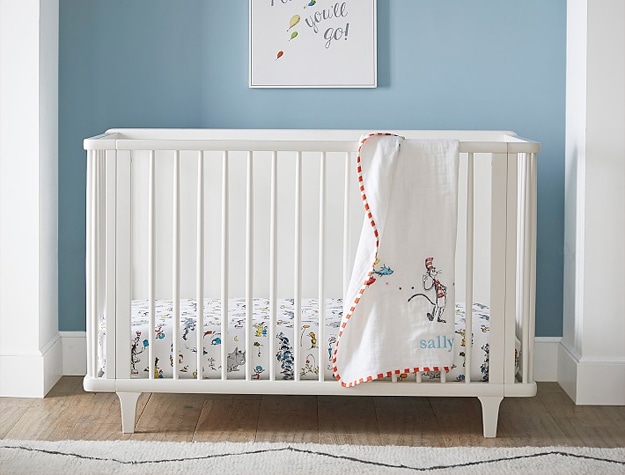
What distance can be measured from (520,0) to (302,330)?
1.39 metres

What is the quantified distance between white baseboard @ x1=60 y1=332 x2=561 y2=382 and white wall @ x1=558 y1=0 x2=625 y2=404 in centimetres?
21

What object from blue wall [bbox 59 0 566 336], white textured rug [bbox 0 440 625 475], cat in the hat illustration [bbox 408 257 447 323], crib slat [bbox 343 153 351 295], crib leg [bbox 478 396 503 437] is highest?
blue wall [bbox 59 0 566 336]

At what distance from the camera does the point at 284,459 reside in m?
2.33

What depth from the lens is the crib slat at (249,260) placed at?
2404 mm

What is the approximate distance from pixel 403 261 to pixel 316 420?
59cm

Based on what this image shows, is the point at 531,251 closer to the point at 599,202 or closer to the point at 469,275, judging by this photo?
the point at 469,275

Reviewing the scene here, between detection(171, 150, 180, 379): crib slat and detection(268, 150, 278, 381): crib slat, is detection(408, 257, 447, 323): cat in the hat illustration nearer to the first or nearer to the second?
detection(268, 150, 278, 381): crib slat

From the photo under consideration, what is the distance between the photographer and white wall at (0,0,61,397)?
2.87 meters

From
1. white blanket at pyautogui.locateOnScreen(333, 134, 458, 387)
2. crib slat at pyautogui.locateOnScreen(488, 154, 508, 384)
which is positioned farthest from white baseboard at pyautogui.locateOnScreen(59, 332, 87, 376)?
crib slat at pyautogui.locateOnScreen(488, 154, 508, 384)

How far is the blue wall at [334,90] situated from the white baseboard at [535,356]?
0.15ft

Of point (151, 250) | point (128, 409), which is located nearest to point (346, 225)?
point (151, 250)

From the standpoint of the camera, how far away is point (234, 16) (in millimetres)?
3141

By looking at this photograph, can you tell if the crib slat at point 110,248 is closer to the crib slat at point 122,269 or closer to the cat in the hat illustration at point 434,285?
the crib slat at point 122,269

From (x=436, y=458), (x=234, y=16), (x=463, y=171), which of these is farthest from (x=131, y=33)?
(x=436, y=458)
